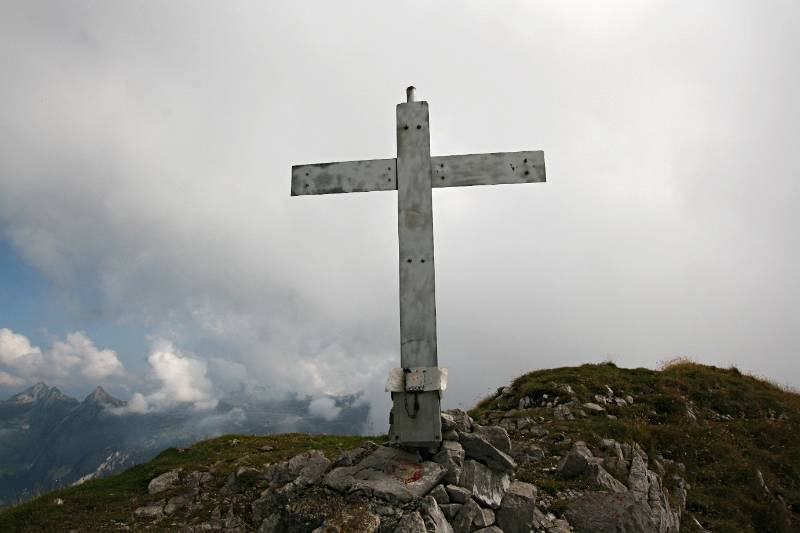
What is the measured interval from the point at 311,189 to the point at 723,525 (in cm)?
1148

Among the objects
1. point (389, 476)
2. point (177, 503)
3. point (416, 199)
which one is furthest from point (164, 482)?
point (416, 199)

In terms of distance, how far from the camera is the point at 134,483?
1397 centimetres

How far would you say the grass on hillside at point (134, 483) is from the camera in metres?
11.6

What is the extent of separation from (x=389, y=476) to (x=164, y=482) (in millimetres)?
10176

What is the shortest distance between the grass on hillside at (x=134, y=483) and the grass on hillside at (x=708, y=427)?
296 inches

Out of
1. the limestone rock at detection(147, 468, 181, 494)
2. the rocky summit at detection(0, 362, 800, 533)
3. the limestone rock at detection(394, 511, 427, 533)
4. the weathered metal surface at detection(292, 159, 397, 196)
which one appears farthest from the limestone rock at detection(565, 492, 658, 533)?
the limestone rock at detection(147, 468, 181, 494)

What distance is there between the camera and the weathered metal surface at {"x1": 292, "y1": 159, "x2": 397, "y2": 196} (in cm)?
768

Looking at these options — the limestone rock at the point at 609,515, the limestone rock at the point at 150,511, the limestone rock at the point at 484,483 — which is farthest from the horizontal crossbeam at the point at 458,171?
the limestone rock at the point at 150,511

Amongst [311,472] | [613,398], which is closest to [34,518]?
[311,472]

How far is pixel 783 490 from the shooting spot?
41.4 ft

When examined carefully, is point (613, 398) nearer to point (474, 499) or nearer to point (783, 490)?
point (783, 490)

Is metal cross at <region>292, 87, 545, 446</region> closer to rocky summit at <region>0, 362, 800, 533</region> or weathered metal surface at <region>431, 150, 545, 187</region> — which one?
weathered metal surface at <region>431, 150, 545, 187</region>

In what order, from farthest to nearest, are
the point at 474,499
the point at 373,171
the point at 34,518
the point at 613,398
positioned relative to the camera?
1. the point at 613,398
2. the point at 34,518
3. the point at 373,171
4. the point at 474,499

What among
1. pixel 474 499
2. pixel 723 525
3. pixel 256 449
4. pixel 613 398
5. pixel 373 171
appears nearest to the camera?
pixel 474 499
